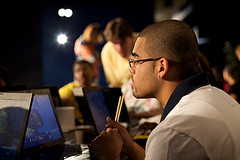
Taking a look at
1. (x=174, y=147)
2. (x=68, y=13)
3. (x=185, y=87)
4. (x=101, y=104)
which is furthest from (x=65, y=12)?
(x=174, y=147)

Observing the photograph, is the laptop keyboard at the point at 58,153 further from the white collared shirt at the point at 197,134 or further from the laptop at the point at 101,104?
the white collared shirt at the point at 197,134

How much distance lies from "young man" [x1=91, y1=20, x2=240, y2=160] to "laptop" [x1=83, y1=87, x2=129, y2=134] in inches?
17.1

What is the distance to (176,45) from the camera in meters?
1.13

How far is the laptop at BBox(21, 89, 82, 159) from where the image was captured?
132 centimetres

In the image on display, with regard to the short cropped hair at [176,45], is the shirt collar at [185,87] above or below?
below

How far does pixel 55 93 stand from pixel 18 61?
3893mm

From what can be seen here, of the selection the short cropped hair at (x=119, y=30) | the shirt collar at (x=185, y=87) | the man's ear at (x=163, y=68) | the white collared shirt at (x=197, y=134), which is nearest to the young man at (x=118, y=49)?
the short cropped hair at (x=119, y=30)

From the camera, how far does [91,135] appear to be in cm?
190

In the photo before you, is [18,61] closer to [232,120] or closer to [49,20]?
[49,20]

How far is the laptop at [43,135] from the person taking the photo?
1.32 metres

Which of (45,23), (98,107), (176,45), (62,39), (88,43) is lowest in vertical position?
(98,107)

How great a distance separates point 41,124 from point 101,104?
55cm

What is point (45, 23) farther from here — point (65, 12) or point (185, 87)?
point (185, 87)

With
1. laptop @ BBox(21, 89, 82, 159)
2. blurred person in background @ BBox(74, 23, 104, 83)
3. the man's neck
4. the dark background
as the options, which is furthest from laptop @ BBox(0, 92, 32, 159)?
the dark background
